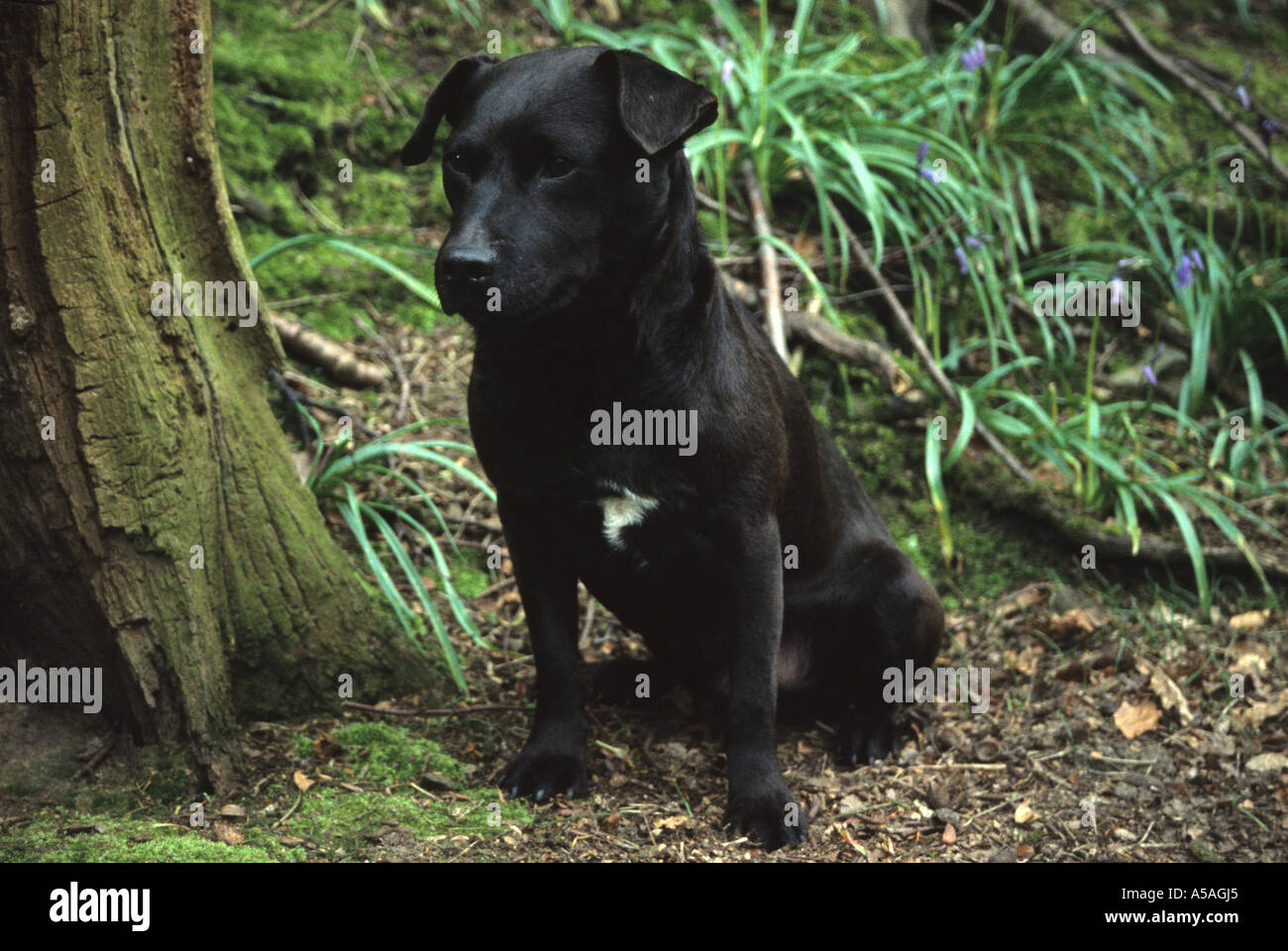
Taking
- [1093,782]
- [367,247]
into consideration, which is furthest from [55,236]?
[1093,782]

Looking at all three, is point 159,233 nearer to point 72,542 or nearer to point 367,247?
point 72,542

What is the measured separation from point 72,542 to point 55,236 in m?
0.64

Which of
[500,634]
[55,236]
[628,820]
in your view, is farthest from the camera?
[500,634]

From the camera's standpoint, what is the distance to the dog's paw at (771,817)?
103 inches

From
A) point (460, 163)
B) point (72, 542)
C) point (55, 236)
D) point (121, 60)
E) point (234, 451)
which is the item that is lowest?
point (72, 542)

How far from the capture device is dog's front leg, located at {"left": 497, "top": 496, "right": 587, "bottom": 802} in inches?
110

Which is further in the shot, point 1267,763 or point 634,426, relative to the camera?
point 1267,763

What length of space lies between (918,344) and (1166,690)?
158 cm

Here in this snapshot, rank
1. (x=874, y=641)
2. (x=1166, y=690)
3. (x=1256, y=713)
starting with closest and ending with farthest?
(x=874, y=641), (x=1256, y=713), (x=1166, y=690)

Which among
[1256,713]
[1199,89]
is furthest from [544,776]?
[1199,89]

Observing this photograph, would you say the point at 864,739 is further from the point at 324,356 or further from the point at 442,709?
the point at 324,356

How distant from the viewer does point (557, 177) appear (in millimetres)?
2336

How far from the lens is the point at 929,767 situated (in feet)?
10.2

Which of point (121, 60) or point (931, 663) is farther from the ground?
point (121, 60)
